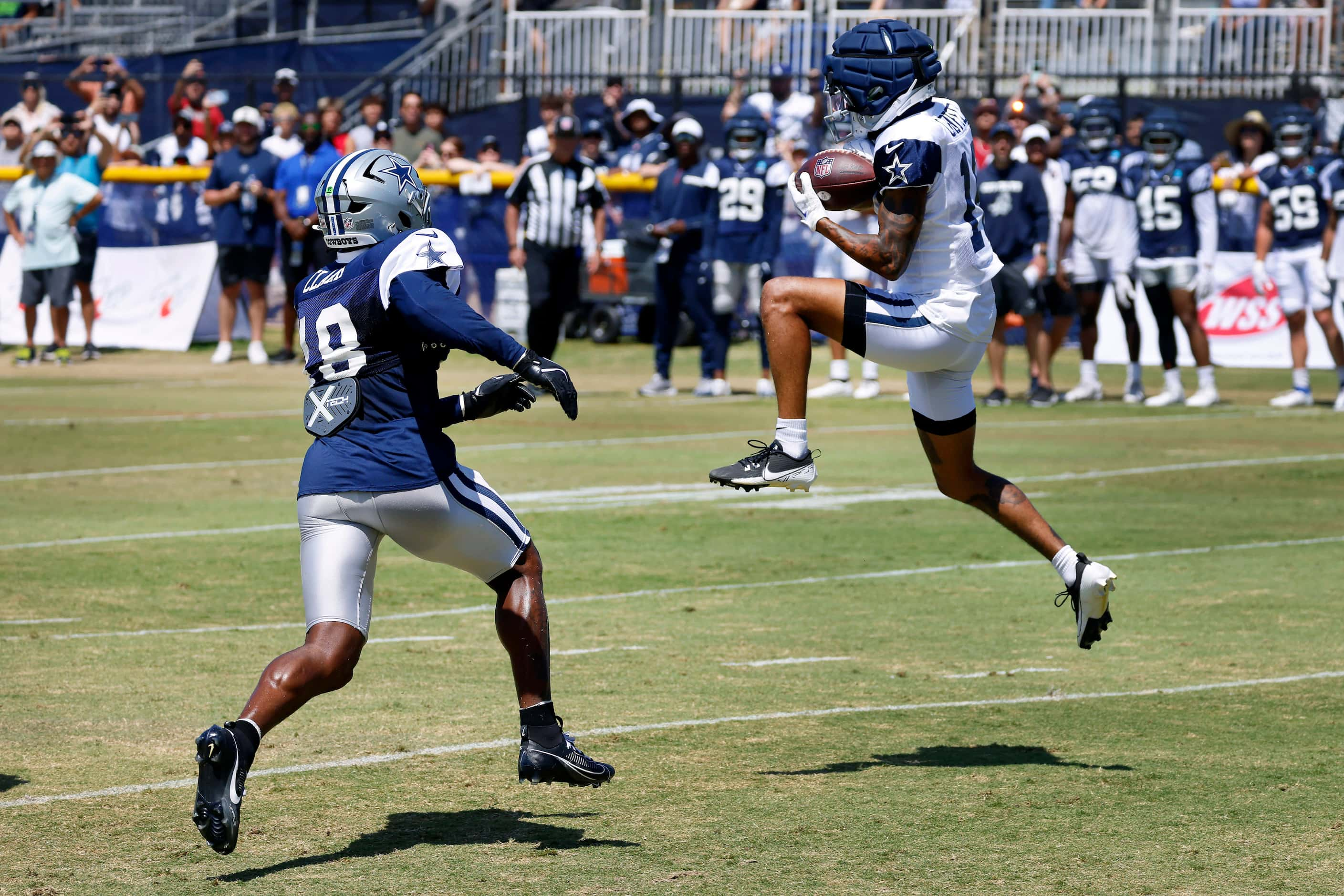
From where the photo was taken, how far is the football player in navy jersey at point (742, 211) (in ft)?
58.7

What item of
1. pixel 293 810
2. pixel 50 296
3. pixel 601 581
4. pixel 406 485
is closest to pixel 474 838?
pixel 293 810

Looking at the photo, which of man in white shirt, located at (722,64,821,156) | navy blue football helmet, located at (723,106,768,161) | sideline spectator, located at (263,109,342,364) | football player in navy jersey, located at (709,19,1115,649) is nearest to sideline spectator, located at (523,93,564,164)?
man in white shirt, located at (722,64,821,156)

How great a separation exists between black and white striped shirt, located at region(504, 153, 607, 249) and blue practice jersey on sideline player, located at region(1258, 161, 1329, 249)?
6176 mm

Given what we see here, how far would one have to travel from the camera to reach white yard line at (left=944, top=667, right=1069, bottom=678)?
7.24 metres

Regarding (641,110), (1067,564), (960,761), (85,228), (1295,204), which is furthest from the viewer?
(641,110)

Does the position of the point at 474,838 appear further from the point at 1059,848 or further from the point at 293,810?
the point at 1059,848

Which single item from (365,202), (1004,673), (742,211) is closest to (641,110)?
(742,211)

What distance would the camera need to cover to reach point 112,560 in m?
9.74

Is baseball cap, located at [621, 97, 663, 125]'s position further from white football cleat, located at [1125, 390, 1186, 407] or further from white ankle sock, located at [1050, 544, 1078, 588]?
white ankle sock, located at [1050, 544, 1078, 588]

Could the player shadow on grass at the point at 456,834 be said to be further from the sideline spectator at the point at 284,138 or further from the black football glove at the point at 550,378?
the sideline spectator at the point at 284,138

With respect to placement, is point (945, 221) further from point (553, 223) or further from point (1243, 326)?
point (1243, 326)

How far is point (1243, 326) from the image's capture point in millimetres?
20547

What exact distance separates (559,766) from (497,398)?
1042 mm

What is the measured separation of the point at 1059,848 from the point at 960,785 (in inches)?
26.9
